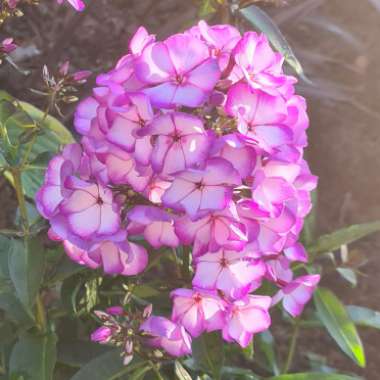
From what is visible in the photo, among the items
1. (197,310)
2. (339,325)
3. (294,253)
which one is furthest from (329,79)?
(197,310)

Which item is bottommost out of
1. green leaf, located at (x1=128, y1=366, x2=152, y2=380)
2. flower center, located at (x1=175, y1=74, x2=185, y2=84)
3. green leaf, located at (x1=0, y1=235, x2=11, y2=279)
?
green leaf, located at (x1=128, y1=366, x2=152, y2=380)

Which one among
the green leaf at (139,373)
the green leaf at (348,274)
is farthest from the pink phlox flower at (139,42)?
the green leaf at (348,274)

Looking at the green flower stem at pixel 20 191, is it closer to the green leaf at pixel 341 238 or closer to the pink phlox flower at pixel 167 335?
the pink phlox flower at pixel 167 335

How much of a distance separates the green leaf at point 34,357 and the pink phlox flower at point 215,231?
0.33 metres

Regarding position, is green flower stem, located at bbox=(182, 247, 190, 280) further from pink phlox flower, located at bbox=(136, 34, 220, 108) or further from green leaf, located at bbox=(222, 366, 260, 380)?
green leaf, located at bbox=(222, 366, 260, 380)

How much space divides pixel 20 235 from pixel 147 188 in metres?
0.24

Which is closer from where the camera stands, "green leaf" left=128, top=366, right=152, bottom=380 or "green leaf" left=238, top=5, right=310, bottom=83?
"green leaf" left=128, top=366, right=152, bottom=380

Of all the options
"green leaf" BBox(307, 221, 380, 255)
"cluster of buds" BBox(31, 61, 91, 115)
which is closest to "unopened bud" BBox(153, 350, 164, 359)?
"cluster of buds" BBox(31, 61, 91, 115)

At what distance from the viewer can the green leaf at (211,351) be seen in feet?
3.75

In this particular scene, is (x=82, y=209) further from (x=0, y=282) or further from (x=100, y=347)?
(x=100, y=347)

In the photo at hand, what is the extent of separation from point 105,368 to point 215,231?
36cm

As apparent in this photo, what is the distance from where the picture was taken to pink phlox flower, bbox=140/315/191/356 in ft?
3.21

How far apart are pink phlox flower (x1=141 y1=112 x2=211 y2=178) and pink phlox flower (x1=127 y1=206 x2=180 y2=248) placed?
0.19 feet

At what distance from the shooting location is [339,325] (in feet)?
4.45
